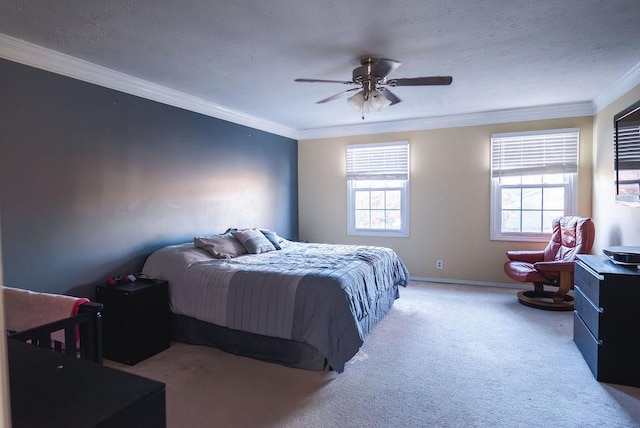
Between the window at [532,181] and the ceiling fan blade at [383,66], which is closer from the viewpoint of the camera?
the ceiling fan blade at [383,66]

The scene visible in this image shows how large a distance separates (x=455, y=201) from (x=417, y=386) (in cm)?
340

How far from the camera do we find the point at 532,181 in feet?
16.3

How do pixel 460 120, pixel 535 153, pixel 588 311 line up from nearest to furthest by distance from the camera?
pixel 588 311, pixel 535 153, pixel 460 120

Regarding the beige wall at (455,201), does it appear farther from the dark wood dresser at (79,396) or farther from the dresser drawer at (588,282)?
the dark wood dresser at (79,396)

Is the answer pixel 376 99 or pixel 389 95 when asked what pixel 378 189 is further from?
pixel 376 99

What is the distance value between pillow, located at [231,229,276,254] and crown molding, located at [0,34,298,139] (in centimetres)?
151

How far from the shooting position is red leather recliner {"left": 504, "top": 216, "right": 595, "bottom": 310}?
3.93 metres

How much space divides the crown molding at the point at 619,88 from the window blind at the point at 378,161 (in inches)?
92.9

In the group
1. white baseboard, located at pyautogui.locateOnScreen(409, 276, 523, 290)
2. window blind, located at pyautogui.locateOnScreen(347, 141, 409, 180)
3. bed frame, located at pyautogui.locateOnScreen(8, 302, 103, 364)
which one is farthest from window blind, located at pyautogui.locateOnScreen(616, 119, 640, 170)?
bed frame, located at pyautogui.locateOnScreen(8, 302, 103, 364)

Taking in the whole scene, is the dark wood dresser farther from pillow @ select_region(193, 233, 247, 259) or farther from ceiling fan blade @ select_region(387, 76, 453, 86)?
pillow @ select_region(193, 233, 247, 259)

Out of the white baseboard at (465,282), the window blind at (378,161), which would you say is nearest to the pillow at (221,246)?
the window blind at (378,161)

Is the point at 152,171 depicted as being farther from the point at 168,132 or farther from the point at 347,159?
the point at 347,159

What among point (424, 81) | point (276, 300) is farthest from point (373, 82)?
point (276, 300)

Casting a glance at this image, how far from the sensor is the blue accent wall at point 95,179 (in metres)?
2.67
